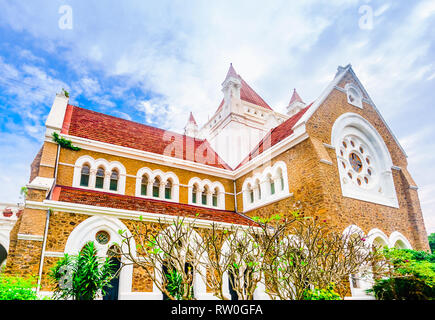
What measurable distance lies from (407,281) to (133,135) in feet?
48.7

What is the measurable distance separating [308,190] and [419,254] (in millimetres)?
5790

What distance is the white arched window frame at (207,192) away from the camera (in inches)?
678

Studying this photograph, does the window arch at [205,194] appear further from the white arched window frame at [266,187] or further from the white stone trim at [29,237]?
the white stone trim at [29,237]

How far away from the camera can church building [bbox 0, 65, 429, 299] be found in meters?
10.2

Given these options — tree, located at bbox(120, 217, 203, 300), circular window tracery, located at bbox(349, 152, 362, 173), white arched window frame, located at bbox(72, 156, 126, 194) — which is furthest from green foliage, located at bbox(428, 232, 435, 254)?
white arched window frame, located at bbox(72, 156, 126, 194)

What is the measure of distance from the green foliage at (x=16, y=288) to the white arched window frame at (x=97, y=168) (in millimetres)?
5698

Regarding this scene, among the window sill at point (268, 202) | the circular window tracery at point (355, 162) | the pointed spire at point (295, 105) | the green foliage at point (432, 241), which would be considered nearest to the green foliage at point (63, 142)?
the window sill at point (268, 202)

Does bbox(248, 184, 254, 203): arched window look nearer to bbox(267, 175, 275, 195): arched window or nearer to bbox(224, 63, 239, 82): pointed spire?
bbox(267, 175, 275, 195): arched window

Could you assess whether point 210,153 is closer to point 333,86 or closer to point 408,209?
point 333,86

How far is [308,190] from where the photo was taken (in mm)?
13438

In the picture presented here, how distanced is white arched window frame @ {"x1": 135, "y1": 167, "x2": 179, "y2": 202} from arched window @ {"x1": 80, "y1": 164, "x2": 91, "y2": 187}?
7.74ft

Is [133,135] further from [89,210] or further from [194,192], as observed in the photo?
[89,210]

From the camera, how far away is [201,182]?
57.9 ft

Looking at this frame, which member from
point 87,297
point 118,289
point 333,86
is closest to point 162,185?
point 118,289
